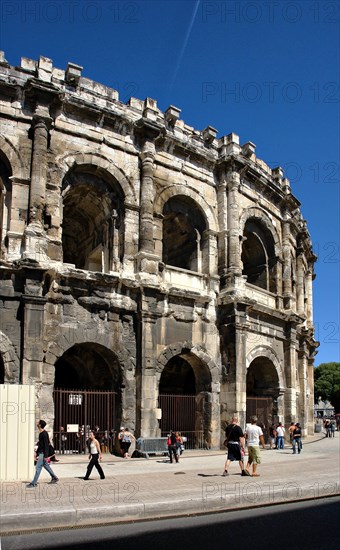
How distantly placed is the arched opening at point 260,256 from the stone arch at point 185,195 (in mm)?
2457

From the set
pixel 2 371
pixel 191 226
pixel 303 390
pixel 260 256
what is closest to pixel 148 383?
pixel 2 371

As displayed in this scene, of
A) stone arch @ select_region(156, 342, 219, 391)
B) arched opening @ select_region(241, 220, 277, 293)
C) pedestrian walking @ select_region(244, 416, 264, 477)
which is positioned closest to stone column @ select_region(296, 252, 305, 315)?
arched opening @ select_region(241, 220, 277, 293)

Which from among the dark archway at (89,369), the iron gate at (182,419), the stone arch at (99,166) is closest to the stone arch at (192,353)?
the iron gate at (182,419)

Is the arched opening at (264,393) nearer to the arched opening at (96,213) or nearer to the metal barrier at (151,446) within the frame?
the metal barrier at (151,446)

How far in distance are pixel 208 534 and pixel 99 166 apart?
11475mm

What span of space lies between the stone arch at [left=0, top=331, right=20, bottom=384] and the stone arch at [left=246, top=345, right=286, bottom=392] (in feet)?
25.9

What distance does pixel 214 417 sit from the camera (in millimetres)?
17031

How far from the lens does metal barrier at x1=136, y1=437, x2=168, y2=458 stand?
14.4 m

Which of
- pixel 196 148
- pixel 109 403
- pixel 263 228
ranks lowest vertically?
pixel 109 403

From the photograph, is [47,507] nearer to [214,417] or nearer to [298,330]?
[214,417]

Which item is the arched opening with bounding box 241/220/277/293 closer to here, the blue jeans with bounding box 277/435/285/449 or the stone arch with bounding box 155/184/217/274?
the stone arch with bounding box 155/184/217/274

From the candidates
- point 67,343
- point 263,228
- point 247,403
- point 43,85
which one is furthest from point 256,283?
point 43,85

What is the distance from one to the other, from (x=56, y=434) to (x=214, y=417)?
4826 mm

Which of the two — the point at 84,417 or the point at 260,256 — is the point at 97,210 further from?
the point at 260,256
